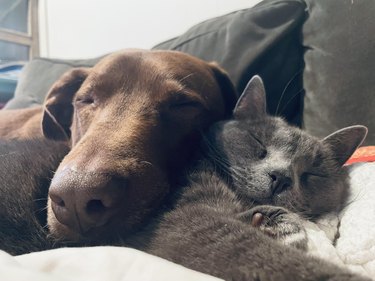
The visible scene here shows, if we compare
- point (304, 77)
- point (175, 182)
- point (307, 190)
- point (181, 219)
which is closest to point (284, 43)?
point (304, 77)

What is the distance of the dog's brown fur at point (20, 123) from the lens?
175 centimetres

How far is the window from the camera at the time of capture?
13.1 ft

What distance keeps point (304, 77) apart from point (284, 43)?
15 cm

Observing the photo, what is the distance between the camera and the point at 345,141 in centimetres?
125

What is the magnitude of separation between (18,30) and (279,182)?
377 cm

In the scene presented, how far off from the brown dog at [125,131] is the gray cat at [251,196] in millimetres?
59

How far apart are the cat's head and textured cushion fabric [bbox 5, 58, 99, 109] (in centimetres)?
124

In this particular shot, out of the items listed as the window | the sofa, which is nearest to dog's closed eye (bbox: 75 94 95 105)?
the sofa

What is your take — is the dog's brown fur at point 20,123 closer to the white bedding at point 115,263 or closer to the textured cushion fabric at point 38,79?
the textured cushion fabric at point 38,79

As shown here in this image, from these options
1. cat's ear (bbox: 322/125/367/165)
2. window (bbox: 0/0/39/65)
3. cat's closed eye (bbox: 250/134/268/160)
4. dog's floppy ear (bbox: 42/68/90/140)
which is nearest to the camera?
cat's closed eye (bbox: 250/134/268/160)

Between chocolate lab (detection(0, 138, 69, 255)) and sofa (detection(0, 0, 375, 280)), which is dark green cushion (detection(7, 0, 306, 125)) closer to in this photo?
sofa (detection(0, 0, 375, 280))

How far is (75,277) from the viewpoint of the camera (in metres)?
0.56

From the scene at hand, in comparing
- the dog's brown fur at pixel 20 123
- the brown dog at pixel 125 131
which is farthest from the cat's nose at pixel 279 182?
the dog's brown fur at pixel 20 123

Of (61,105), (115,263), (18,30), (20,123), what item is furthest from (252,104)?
(18,30)
